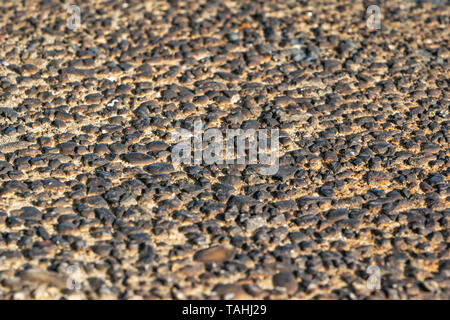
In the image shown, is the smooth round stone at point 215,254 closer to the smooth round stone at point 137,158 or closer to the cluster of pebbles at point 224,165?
the cluster of pebbles at point 224,165

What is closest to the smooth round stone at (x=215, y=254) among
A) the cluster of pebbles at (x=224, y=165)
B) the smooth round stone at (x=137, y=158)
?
the cluster of pebbles at (x=224, y=165)

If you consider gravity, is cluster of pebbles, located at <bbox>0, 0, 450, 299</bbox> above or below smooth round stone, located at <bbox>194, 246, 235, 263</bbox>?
above

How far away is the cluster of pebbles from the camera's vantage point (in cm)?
304

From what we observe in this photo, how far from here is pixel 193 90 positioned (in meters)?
4.46

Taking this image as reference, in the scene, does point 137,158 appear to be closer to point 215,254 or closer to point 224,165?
point 224,165

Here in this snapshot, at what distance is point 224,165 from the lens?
3.77m

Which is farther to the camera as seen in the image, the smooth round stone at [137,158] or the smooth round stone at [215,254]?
the smooth round stone at [137,158]

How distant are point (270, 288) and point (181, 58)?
2284 millimetres

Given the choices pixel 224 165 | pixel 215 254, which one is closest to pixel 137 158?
pixel 224 165

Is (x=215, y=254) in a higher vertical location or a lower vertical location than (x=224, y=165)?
lower

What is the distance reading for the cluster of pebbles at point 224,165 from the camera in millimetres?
3041

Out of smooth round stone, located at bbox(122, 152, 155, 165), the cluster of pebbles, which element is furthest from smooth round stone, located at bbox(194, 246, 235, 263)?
smooth round stone, located at bbox(122, 152, 155, 165)

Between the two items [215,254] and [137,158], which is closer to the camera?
[215,254]

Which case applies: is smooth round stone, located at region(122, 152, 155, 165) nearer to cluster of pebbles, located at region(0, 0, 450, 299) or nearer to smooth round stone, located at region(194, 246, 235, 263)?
cluster of pebbles, located at region(0, 0, 450, 299)
